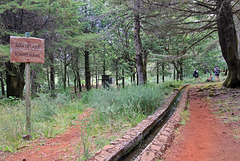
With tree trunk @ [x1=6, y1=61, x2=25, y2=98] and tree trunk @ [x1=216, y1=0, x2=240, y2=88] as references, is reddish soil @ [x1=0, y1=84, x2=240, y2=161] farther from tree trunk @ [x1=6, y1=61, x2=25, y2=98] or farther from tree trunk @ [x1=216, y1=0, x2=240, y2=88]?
tree trunk @ [x1=6, y1=61, x2=25, y2=98]

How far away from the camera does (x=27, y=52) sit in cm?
356


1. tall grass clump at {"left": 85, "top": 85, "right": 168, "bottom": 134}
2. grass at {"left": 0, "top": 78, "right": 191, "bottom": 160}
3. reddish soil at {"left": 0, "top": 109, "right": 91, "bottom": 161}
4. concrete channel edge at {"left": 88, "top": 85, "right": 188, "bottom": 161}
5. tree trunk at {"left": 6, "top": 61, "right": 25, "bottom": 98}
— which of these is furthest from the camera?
tree trunk at {"left": 6, "top": 61, "right": 25, "bottom": 98}

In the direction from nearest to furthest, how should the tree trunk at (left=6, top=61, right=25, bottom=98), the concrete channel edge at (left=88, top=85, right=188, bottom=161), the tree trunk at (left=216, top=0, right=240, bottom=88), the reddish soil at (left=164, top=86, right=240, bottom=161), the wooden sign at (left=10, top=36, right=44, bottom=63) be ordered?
the concrete channel edge at (left=88, top=85, right=188, bottom=161)
the reddish soil at (left=164, top=86, right=240, bottom=161)
the wooden sign at (left=10, top=36, right=44, bottom=63)
the tree trunk at (left=216, top=0, right=240, bottom=88)
the tree trunk at (left=6, top=61, right=25, bottom=98)

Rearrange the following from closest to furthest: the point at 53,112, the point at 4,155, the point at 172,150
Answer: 1. the point at 172,150
2. the point at 4,155
3. the point at 53,112

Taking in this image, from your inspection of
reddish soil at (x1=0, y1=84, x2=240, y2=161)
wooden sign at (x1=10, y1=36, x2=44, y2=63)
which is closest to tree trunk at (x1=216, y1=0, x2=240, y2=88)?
reddish soil at (x1=0, y1=84, x2=240, y2=161)

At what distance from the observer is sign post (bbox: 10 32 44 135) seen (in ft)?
11.1

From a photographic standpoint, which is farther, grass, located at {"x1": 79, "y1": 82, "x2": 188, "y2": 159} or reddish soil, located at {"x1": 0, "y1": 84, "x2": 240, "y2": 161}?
grass, located at {"x1": 79, "y1": 82, "x2": 188, "y2": 159}

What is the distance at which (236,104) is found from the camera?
4641 mm

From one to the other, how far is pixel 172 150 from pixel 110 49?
9.50m

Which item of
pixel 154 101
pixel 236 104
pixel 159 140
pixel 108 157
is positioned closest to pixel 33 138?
pixel 108 157

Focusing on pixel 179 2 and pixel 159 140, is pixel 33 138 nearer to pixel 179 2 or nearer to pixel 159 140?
pixel 159 140

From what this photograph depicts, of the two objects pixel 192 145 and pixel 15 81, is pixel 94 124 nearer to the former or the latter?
pixel 192 145

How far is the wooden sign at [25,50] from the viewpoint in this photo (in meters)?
3.38

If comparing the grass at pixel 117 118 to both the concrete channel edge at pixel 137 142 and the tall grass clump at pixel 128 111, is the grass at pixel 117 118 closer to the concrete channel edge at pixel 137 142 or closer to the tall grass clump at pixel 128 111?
the tall grass clump at pixel 128 111
